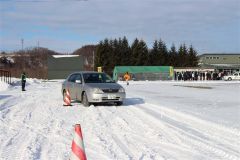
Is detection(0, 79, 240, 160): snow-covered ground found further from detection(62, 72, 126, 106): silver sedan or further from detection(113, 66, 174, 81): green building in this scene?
detection(113, 66, 174, 81): green building

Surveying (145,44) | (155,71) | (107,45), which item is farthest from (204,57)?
(155,71)

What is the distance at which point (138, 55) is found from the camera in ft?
334

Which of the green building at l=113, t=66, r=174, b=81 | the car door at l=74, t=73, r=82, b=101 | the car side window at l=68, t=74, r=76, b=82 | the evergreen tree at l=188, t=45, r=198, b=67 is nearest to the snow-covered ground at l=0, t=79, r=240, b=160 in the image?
the car door at l=74, t=73, r=82, b=101

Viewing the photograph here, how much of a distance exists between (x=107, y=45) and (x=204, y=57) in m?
30.2

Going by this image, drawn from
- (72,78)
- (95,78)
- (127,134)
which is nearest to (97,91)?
(95,78)

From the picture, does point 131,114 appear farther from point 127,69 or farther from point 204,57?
point 204,57

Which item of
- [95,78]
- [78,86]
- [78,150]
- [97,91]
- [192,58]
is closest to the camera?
[78,150]

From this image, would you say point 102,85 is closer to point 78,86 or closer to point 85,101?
point 85,101

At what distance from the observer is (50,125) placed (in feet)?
37.7

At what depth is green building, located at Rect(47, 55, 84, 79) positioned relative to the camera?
95.1 metres

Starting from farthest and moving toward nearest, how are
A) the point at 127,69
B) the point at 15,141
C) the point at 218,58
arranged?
the point at 218,58 → the point at 127,69 → the point at 15,141

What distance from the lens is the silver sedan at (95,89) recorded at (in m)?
17.3

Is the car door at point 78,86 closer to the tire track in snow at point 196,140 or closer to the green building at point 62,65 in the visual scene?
the tire track in snow at point 196,140

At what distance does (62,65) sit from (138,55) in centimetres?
1805
